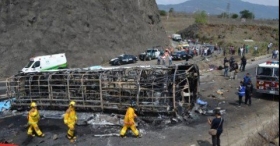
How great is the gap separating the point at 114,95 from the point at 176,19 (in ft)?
273

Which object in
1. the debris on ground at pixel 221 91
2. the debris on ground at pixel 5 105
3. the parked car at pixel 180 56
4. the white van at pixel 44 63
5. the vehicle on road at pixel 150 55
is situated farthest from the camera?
the vehicle on road at pixel 150 55

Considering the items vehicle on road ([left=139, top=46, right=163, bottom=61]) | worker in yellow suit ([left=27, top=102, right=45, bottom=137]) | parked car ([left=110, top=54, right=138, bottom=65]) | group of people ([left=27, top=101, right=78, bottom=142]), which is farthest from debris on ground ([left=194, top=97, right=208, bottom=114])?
vehicle on road ([left=139, top=46, right=163, bottom=61])

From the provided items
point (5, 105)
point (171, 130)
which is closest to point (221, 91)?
point (171, 130)

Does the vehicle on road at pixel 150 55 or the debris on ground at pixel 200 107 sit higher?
the vehicle on road at pixel 150 55

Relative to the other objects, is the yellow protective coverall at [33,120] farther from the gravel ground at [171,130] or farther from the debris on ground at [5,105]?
the debris on ground at [5,105]

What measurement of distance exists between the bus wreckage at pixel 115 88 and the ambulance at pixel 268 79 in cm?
486

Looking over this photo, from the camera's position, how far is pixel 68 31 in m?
43.2

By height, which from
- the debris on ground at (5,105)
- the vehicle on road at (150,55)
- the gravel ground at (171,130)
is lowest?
the gravel ground at (171,130)

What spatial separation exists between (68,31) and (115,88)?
26782 mm

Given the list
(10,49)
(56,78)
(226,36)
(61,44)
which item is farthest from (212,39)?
(56,78)

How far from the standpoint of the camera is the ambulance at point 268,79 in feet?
67.5

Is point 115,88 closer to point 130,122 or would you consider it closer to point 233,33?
point 130,122

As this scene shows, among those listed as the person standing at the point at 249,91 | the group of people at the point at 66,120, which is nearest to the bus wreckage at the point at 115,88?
the person standing at the point at 249,91

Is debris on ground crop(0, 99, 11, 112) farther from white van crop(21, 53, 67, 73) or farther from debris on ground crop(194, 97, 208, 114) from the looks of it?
debris on ground crop(194, 97, 208, 114)
